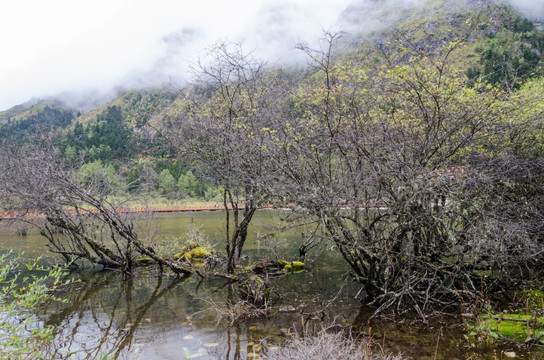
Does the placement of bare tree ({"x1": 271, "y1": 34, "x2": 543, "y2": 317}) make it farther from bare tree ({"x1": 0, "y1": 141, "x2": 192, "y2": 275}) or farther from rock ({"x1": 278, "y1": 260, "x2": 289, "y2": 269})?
bare tree ({"x1": 0, "y1": 141, "x2": 192, "y2": 275})

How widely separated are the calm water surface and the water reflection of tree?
0.02 metres

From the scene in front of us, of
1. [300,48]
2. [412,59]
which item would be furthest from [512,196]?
[300,48]

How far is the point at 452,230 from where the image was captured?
7.62 metres

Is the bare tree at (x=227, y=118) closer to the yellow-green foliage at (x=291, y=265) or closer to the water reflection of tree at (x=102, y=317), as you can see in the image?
the yellow-green foliage at (x=291, y=265)

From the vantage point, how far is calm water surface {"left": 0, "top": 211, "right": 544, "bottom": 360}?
6582 millimetres

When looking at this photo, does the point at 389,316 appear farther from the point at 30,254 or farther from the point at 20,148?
the point at 30,254

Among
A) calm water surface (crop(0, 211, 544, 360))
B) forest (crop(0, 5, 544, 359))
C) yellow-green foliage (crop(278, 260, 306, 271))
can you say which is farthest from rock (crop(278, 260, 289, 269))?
forest (crop(0, 5, 544, 359))

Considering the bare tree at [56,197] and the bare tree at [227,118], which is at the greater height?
the bare tree at [227,118]

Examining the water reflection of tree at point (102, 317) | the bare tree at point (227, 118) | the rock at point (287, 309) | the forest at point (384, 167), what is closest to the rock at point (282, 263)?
the forest at point (384, 167)

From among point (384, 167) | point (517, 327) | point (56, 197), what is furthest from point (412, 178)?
point (56, 197)

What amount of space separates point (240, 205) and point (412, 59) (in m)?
7.29

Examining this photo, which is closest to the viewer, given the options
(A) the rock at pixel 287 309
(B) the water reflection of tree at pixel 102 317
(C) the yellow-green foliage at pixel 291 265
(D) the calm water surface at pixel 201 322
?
(D) the calm water surface at pixel 201 322

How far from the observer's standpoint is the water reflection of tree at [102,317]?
22.5ft

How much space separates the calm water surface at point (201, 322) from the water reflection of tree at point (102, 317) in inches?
0.7
